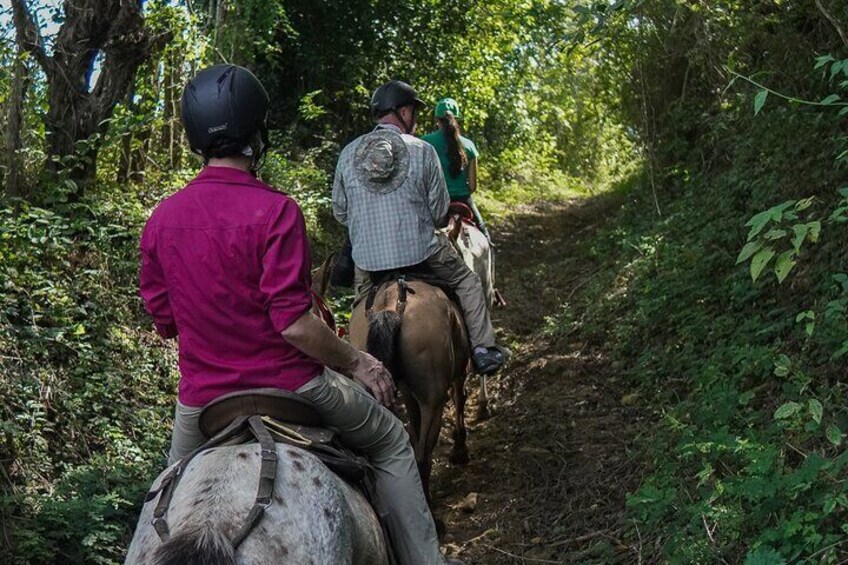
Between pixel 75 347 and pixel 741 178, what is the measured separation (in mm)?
6461

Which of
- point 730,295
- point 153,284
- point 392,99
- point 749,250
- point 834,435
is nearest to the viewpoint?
point 153,284

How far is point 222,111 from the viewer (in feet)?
11.9

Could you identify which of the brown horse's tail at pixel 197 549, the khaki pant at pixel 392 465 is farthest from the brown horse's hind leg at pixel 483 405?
the brown horse's tail at pixel 197 549

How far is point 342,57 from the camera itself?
15344mm

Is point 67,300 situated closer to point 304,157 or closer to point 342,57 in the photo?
point 304,157

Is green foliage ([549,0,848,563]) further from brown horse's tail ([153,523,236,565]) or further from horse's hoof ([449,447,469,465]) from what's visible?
brown horse's tail ([153,523,236,565])

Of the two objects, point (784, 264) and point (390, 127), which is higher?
point (390, 127)

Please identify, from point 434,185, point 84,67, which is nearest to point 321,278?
point 434,185

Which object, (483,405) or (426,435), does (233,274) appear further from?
(483,405)

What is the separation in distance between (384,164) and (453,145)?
2415 millimetres

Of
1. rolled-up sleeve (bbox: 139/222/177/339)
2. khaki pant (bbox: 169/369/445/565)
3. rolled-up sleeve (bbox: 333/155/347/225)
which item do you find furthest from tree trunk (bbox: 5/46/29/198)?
khaki pant (bbox: 169/369/445/565)

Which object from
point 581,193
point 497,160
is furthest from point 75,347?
point 581,193

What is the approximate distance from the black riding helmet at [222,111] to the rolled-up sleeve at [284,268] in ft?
1.18

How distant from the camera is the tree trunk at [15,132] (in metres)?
8.27
